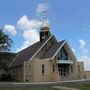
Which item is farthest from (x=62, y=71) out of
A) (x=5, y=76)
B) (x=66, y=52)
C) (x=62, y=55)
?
(x=5, y=76)

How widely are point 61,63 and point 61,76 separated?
2258 mm

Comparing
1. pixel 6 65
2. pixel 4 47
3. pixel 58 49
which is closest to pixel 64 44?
pixel 58 49

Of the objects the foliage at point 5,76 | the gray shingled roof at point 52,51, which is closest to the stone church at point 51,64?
the gray shingled roof at point 52,51

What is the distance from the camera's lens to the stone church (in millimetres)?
56938

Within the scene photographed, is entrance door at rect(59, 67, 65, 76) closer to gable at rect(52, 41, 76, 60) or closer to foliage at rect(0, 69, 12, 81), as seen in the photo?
gable at rect(52, 41, 76, 60)

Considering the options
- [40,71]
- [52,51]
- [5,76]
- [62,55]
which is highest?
[52,51]

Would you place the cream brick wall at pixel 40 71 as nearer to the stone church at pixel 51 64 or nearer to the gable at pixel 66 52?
the stone church at pixel 51 64

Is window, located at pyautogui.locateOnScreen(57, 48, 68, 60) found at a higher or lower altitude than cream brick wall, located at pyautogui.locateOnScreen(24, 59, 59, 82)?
higher

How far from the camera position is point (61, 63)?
59.1 m

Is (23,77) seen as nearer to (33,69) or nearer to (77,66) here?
(33,69)

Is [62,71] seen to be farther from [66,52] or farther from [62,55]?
[66,52]

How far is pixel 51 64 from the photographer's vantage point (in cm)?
5828

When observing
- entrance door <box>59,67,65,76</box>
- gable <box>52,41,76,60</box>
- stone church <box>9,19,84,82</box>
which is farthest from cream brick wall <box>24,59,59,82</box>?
gable <box>52,41,76,60</box>

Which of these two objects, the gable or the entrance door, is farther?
the entrance door
